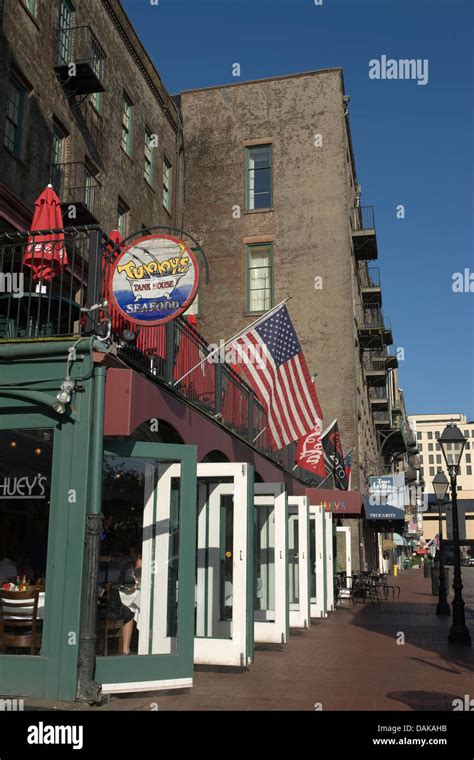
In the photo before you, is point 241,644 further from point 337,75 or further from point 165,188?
point 337,75

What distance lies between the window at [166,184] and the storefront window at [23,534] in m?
18.8

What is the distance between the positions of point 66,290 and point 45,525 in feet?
21.3

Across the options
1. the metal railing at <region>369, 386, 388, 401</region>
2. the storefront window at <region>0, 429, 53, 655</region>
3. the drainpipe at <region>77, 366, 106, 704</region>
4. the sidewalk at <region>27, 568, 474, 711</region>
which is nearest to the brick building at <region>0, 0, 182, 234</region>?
the storefront window at <region>0, 429, 53, 655</region>

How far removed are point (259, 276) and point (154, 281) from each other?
21.8 meters

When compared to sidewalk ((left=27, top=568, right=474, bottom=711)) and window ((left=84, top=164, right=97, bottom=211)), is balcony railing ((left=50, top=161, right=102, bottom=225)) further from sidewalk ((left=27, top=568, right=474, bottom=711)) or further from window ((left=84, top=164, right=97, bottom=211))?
sidewalk ((left=27, top=568, right=474, bottom=711))

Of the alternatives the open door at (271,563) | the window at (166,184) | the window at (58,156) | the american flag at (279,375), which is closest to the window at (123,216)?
the window at (58,156)

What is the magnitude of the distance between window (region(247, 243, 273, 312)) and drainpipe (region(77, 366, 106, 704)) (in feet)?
70.9

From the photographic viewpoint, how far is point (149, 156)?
24.5 metres

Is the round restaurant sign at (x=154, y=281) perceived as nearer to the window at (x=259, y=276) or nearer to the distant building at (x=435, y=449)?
the window at (x=259, y=276)

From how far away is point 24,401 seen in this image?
8.17m

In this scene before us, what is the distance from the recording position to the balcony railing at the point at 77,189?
54.8ft

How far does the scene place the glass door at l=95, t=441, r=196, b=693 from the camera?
829 centimetres

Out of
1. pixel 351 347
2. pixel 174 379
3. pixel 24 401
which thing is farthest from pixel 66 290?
pixel 351 347

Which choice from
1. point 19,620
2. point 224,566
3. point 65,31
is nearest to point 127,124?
point 65,31
